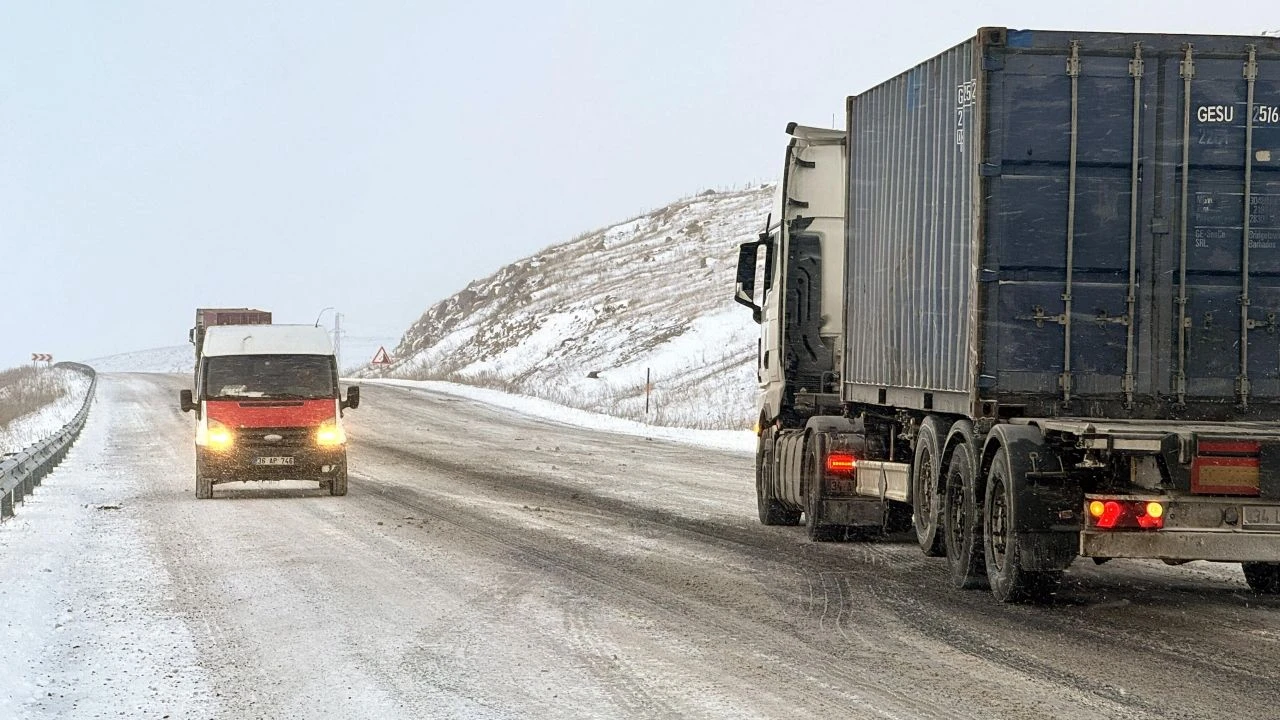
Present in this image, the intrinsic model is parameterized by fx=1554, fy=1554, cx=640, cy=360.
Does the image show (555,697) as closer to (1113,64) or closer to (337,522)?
(1113,64)

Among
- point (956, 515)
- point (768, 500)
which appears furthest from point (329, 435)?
point (956, 515)

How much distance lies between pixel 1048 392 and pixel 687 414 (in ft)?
103

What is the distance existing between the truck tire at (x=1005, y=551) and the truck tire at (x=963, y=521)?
0.13m

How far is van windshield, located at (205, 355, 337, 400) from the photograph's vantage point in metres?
20.0

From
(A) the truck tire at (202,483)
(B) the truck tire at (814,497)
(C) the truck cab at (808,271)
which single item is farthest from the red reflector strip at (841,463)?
(A) the truck tire at (202,483)

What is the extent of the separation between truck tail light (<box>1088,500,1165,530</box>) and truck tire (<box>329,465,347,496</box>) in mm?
12056

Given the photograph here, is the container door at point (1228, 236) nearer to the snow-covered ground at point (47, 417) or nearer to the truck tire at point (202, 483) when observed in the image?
the truck tire at point (202, 483)

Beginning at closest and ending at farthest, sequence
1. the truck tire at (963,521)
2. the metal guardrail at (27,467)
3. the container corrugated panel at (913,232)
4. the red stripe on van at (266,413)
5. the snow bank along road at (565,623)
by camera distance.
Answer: the snow bank along road at (565,623)
the truck tire at (963,521)
the container corrugated panel at (913,232)
the metal guardrail at (27,467)
the red stripe on van at (266,413)

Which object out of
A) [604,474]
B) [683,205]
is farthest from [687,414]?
[683,205]

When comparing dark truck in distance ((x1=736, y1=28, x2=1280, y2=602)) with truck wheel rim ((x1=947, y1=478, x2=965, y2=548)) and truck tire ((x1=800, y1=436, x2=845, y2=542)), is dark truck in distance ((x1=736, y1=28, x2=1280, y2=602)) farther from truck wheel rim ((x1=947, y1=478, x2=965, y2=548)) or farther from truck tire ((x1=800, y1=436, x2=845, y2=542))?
truck tire ((x1=800, y1=436, x2=845, y2=542))

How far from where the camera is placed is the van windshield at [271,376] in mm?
19969

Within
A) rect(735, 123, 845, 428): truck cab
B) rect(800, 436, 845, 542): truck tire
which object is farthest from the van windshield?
rect(800, 436, 845, 542): truck tire

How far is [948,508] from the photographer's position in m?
11.5

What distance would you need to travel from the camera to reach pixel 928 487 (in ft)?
40.6
